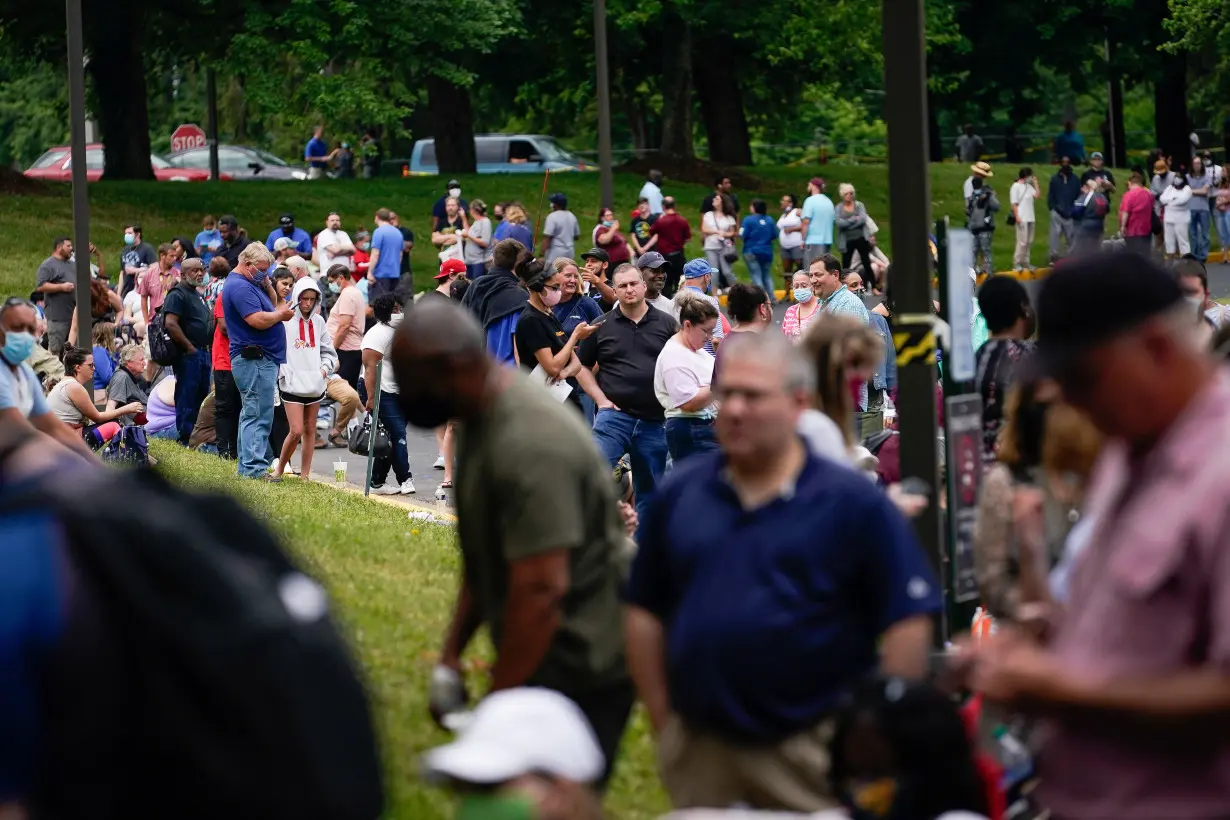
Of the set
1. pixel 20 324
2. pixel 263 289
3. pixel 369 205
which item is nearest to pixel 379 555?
pixel 20 324

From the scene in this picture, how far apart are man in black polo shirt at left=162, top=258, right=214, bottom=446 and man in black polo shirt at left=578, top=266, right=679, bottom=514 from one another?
6.40m

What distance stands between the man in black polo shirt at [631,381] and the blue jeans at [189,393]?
6757mm

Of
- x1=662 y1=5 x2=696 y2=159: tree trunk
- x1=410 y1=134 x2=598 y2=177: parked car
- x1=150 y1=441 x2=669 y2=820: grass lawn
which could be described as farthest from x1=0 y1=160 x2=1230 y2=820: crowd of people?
x1=410 y1=134 x2=598 y2=177: parked car

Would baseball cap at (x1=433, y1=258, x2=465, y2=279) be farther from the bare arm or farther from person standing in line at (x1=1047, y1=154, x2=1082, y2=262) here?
person standing in line at (x1=1047, y1=154, x2=1082, y2=262)

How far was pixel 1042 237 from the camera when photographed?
40.1 metres

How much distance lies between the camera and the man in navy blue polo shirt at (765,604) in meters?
4.27

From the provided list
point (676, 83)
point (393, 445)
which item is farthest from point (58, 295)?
point (676, 83)

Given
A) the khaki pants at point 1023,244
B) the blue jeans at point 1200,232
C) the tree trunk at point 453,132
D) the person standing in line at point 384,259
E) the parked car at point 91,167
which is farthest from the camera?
the parked car at point 91,167

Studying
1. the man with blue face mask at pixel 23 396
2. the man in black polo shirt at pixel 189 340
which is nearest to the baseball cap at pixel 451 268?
the man in black polo shirt at pixel 189 340

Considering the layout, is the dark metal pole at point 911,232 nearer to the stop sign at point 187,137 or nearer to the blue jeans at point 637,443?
the blue jeans at point 637,443

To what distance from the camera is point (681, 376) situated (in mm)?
11758

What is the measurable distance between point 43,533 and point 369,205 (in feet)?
113

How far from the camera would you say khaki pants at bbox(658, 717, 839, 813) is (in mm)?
4367

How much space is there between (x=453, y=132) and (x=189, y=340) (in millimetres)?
25040
